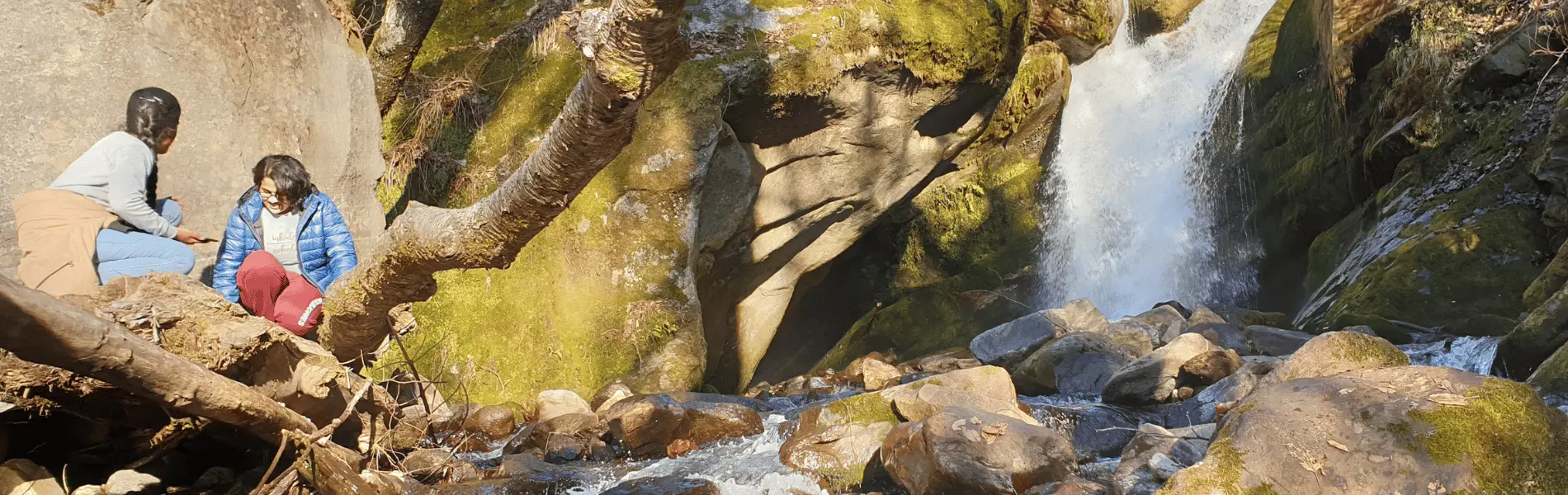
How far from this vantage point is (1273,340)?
7.72 metres

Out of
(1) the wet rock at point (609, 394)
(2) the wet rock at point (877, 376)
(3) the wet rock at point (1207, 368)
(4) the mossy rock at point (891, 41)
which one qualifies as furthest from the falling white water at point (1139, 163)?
(1) the wet rock at point (609, 394)

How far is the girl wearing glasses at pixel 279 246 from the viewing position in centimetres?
429

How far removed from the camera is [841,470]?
522 centimetres

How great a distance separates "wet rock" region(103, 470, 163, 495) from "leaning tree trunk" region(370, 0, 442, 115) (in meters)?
4.52

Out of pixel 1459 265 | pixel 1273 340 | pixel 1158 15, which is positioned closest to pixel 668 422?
pixel 1273 340

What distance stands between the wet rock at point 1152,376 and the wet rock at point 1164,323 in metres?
1.74

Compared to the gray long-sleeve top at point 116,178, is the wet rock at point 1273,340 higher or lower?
lower

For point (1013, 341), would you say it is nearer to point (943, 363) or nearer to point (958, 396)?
point (943, 363)

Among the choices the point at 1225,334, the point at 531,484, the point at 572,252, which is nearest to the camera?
the point at 531,484

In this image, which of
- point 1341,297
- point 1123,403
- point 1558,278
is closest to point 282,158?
point 1123,403

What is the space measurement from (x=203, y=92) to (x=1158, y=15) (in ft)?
43.2

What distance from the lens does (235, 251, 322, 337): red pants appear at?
4.25 metres

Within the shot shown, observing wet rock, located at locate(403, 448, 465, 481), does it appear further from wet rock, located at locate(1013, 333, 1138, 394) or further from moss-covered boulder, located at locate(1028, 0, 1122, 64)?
moss-covered boulder, located at locate(1028, 0, 1122, 64)

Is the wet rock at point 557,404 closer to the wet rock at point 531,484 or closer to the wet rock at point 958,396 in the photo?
the wet rock at point 531,484
